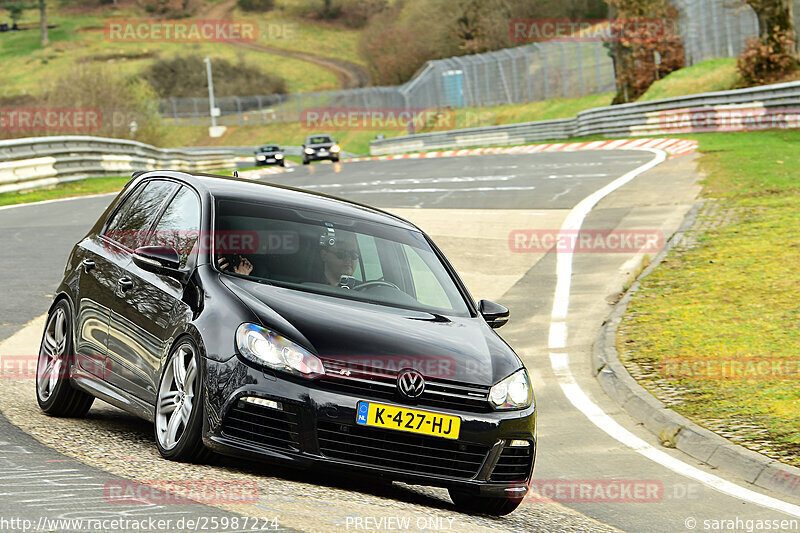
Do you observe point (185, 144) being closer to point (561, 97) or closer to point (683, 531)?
point (561, 97)

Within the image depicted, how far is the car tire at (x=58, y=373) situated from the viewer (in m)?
7.70

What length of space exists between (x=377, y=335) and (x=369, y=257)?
121 cm

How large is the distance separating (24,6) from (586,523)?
151477mm

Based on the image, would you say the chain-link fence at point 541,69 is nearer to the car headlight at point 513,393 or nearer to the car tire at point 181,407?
the car headlight at point 513,393

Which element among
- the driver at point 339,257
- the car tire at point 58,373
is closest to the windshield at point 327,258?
the driver at point 339,257

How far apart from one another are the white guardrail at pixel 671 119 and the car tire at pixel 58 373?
95.1 feet

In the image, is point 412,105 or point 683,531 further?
point 412,105

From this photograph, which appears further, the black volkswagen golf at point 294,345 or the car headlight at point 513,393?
the car headlight at point 513,393

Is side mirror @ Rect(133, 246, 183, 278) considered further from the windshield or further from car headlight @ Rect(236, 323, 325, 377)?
car headlight @ Rect(236, 323, 325, 377)

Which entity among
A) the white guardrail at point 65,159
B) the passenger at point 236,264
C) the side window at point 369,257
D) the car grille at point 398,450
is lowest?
the white guardrail at point 65,159

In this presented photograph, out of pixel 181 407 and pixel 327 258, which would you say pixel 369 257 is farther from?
pixel 181 407

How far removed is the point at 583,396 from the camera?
10.4 metres

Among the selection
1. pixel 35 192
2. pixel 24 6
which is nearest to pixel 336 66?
pixel 24 6

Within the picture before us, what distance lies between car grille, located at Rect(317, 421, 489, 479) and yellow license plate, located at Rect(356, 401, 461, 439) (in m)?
0.03
